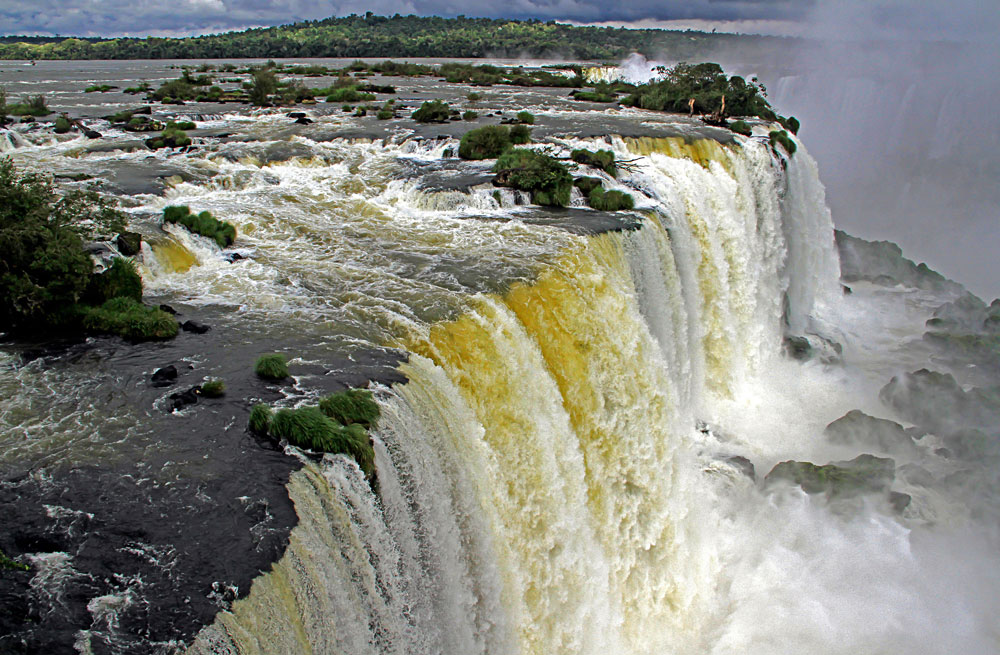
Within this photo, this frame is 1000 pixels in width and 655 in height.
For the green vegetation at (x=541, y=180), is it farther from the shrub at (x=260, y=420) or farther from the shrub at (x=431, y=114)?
the shrub at (x=260, y=420)

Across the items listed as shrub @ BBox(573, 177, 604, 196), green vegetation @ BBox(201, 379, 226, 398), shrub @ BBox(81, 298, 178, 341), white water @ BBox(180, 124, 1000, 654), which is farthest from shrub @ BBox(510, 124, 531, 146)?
green vegetation @ BBox(201, 379, 226, 398)

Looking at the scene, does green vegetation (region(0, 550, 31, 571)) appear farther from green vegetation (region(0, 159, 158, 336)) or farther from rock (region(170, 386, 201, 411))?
green vegetation (region(0, 159, 158, 336))

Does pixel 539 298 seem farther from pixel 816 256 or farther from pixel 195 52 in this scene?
pixel 195 52


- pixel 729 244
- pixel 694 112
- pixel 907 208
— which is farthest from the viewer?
pixel 907 208

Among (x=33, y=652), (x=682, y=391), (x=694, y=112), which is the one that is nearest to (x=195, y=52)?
(x=694, y=112)

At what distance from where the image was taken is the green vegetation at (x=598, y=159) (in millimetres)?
19594

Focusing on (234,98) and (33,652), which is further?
(234,98)

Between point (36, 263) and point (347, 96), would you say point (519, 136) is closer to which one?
point (36, 263)

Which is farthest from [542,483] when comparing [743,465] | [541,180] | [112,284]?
[541,180]

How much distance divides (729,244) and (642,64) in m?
57.3

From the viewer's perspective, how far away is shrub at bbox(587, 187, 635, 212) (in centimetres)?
1683

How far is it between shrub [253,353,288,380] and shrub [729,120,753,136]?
852 inches

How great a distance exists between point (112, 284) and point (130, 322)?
945 millimetres

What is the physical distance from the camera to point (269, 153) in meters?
21.0
